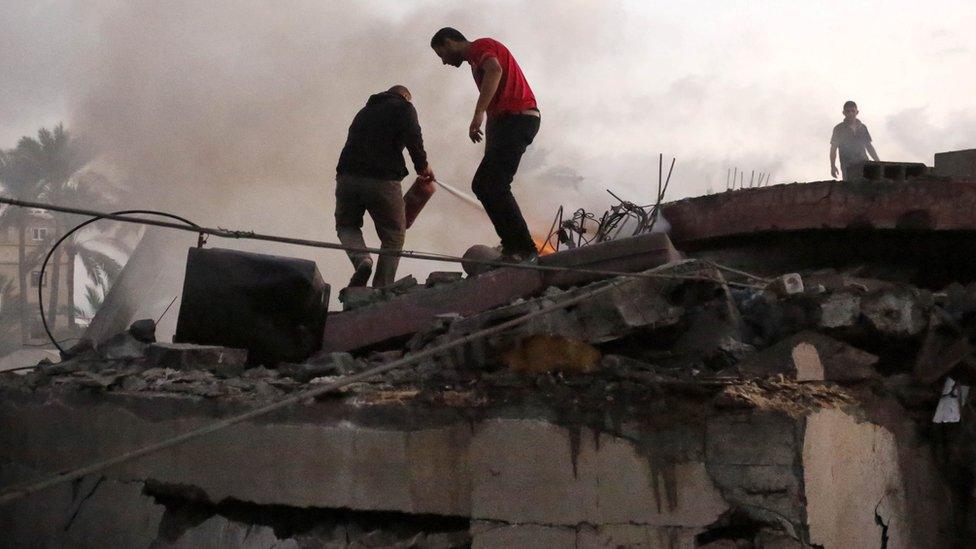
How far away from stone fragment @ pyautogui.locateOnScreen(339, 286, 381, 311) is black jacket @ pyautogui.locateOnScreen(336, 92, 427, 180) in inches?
50.2

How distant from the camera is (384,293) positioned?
20.1 feet

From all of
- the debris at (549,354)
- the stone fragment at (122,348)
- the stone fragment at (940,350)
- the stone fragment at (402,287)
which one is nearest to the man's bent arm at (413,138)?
the stone fragment at (402,287)

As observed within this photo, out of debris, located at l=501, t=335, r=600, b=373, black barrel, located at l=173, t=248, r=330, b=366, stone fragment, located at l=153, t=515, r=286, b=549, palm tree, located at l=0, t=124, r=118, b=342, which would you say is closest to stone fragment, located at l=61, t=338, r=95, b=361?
black barrel, located at l=173, t=248, r=330, b=366

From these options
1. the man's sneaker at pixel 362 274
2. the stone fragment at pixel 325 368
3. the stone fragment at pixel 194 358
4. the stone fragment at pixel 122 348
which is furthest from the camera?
the man's sneaker at pixel 362 274

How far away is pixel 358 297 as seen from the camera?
620cm

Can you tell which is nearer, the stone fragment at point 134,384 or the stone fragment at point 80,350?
the stone fragment at point 134,384

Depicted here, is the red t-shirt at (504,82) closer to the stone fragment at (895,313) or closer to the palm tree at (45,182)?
the stone fragment at (895,313)

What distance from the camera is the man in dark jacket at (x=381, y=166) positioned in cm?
728

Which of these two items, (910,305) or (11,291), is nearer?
(910,305)

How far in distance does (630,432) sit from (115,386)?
98.5 inches

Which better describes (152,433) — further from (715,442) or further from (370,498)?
(715,442)

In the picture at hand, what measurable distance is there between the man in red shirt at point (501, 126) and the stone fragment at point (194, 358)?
1652 millimetres

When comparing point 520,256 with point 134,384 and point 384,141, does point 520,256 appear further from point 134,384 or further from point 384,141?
point 134,384

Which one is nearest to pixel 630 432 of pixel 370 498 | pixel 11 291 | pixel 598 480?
pixel 598 480
